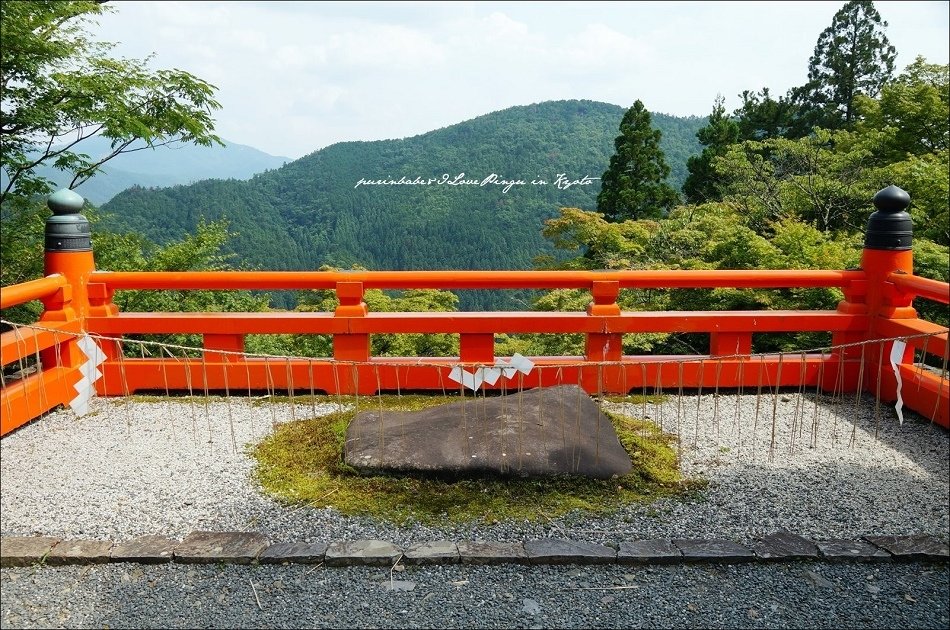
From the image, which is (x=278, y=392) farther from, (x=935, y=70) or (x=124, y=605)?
(x=935, y=70)

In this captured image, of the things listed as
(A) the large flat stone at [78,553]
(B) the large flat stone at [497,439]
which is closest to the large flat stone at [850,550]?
(B) the large flat stone at [497,439]

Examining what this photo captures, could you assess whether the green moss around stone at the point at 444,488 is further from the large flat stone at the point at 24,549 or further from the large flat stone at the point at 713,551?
the large flat stone at the point at 24,549

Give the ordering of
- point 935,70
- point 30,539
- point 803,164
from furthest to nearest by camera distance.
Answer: point 935,70, point 803,164, point 30,539

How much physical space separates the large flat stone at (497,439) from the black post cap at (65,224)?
93.8 inches

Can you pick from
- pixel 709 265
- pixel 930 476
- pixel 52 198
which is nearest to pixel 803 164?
pixel 709 265

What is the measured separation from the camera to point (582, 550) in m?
3.17

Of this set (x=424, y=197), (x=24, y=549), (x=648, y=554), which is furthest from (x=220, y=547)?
(x=424, y=197)

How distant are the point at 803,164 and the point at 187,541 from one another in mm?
13849

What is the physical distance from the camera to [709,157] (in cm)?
2269

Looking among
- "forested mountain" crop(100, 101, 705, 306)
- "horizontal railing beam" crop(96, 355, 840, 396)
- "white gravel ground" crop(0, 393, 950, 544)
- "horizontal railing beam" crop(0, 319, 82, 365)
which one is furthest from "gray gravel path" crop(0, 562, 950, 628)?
"forested mountain" crop(100, 101, 705, 306)

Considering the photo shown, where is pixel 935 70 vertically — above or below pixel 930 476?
above

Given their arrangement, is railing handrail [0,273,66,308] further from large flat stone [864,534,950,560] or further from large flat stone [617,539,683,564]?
large flat stone [864,534,950,560]

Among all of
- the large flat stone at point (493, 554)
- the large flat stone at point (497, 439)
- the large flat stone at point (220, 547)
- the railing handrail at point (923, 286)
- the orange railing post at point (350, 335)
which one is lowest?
the large flat stone at point (493, 554)

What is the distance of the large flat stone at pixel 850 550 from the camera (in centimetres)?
315
